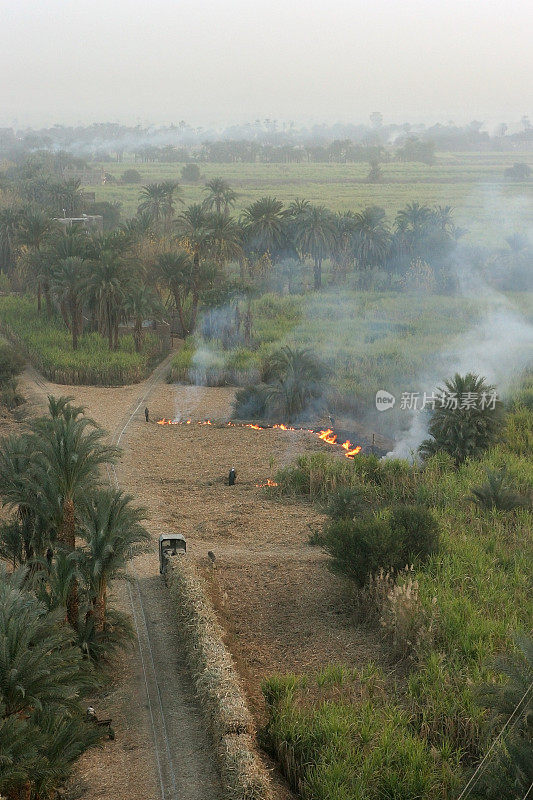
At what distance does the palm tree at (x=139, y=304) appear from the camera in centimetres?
3122

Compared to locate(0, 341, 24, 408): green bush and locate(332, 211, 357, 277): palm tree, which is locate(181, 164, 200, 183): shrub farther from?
locate(0, 341, 24, 408): green bush

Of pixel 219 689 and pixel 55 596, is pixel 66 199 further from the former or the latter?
pixel 219 689

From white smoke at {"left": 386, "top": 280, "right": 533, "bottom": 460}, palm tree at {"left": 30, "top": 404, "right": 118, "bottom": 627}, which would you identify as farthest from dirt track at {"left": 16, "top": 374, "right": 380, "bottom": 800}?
white smoke at {"left": 386, "top": 280, "right": 533, "bottom": 460}

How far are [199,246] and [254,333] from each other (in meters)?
6.08

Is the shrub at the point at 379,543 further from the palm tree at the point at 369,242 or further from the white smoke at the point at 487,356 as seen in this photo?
the palm tree at the point at 369,242

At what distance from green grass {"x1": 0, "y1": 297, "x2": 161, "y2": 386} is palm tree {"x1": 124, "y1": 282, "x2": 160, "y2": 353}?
0.98 metres

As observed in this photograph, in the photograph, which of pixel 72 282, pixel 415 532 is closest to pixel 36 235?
pixel 72 282

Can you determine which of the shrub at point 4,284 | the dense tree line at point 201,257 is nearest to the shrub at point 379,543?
the dense tree line at point 201,257

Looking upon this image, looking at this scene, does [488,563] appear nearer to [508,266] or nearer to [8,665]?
[8,665]

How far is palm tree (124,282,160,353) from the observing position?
31219mm

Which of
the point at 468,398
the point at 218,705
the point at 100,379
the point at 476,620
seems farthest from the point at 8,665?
the point at 100,379

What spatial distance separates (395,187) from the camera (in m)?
100

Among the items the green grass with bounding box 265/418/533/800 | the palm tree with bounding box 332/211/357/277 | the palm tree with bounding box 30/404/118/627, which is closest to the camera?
the green grass with bounding box 265/418/533/800

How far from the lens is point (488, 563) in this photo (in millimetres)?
13875
